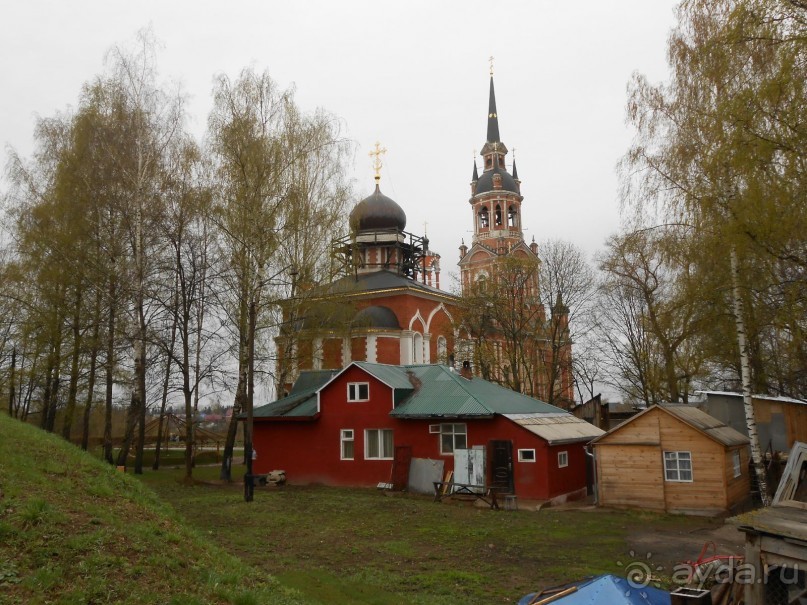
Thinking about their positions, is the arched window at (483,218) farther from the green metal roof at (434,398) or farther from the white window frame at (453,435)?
the white window frame at (453,435)

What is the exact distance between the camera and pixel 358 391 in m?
24.9

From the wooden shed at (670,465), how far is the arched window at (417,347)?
19.7 meters

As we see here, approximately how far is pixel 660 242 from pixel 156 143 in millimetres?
18860

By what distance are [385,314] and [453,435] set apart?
1592cm

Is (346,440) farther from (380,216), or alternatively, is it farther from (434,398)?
(380,216)

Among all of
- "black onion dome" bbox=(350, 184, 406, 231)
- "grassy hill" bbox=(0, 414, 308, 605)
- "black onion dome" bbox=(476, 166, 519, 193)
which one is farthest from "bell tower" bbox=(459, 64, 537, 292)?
"grassy hill" bbox=(0, 414, 308, 605)

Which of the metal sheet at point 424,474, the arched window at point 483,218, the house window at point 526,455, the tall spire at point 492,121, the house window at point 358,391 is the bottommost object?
the metal sheet at point 424,474

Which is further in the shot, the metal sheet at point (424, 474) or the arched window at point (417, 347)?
the arched window at point (417, 347)

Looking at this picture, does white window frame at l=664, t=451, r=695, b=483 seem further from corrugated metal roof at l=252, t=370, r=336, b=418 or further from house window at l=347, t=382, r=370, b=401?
corrugated metal roof at l=252, t=370, r=336, b=418

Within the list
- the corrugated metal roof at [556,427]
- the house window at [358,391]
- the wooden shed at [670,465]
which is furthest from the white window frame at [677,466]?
the house window at [358,391]

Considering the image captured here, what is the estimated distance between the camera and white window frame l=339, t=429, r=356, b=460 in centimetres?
2458

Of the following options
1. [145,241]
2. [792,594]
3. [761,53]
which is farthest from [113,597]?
[145,241]

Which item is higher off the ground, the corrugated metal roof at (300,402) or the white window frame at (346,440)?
the corrugated metal roof at (300,402)

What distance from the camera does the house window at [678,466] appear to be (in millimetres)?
18664
